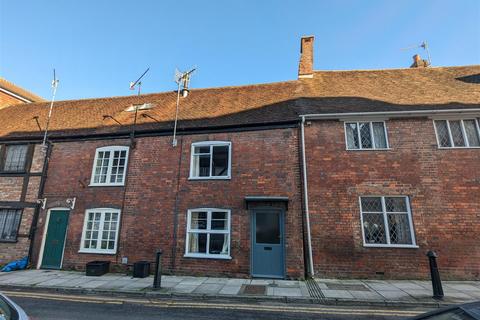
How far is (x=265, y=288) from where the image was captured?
7680 millimetres

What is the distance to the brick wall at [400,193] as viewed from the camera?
8.50 metres

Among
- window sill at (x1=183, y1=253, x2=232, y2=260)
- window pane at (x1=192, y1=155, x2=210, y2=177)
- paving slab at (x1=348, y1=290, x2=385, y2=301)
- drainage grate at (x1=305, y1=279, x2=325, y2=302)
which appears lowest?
drainage grate at (x1=305, y1=279, x2=325, y2=302)

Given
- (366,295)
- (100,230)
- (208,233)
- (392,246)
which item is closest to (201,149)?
(208,233)

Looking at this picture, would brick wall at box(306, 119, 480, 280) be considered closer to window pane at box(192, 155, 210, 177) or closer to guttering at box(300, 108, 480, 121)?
guttering at box(300, 108, 480, 121)

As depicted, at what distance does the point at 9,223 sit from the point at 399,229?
670 inches

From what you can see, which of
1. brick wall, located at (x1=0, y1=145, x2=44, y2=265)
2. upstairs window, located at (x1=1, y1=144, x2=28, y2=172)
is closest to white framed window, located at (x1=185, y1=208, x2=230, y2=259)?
brick wall, located at (x1=0, y1=145, x2=44, y2=265)

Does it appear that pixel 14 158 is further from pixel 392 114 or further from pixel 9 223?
pixel 392 114

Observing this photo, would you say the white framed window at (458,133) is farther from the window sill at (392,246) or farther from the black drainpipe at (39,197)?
the black drainpipe at (39,197)

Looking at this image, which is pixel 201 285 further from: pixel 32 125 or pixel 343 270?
pixel 32 125

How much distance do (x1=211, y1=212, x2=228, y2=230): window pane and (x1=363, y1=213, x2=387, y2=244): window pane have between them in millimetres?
5315

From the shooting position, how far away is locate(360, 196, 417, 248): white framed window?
882cm

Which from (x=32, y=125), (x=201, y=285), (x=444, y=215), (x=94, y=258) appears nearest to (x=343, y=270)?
(x=444, y=215)

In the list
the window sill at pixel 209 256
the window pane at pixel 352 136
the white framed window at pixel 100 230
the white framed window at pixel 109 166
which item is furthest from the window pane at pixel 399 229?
the white framed window at pixel 109 166

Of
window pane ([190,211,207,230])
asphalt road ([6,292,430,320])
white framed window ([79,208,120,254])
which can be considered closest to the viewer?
asphalt road ([6,292,430,320])
